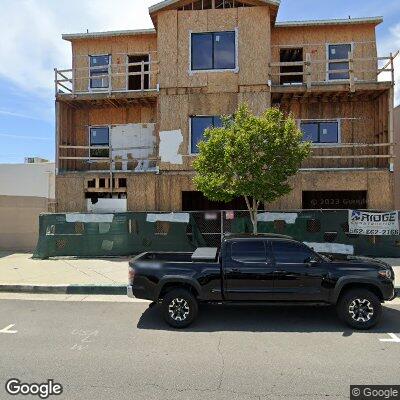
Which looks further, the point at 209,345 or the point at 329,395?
the point at 209,345

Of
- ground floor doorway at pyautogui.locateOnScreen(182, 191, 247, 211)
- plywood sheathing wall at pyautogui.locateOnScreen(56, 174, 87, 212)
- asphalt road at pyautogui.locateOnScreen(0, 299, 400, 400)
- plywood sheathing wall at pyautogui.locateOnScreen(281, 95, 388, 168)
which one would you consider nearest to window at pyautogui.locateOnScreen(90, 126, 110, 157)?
plywood sheathing wall at pyautogui.locateOnScreen(56, 174, 87, 212)

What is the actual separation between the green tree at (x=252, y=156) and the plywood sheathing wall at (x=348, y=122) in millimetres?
4595

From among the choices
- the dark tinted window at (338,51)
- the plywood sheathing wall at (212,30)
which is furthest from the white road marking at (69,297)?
the dark tinted window at (338,51)

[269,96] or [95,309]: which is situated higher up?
[269,96]

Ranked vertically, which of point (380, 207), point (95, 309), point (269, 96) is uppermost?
point (269, 96)

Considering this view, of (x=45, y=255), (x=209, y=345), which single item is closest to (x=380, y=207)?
(x=209, y=345)

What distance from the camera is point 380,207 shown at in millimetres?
13344

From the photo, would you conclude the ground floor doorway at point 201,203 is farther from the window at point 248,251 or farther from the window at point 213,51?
the window at point 248,251

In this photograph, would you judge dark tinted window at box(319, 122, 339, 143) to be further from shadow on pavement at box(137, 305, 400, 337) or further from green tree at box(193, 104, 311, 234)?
shadow on pavement at box(137, 305, 400, 337)

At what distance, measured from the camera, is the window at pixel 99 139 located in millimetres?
16375

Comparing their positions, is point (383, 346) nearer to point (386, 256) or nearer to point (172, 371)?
point (172, 371)

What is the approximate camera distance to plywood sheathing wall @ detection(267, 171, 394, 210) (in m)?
13.4

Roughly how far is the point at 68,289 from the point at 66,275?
1.31m

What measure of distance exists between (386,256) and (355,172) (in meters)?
3.30
